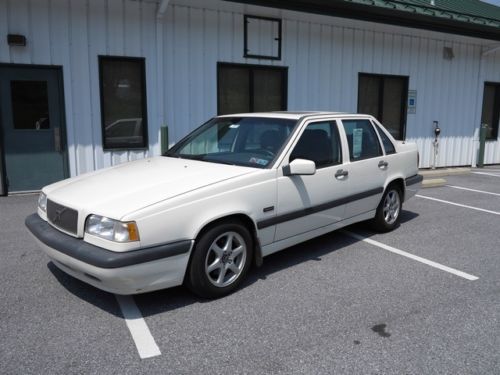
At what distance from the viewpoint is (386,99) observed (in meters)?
11.8

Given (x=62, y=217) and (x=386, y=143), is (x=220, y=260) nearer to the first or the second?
(x=62, y=217)

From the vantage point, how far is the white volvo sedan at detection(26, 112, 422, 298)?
336cm

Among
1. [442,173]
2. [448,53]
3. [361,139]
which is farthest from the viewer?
[448,53]

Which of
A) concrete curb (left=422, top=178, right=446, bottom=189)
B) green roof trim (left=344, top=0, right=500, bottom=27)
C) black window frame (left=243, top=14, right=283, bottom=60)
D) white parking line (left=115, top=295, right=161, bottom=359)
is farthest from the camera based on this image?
green roof trim (left=344, top=0, right=500, bottom=27)

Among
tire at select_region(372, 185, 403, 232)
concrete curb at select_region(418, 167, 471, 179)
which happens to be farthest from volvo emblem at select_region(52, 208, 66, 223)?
concrete curb at select_region(418, 167, 471, 179)

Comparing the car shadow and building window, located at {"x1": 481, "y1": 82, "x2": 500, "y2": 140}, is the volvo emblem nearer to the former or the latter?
the car shadow

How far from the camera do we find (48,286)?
4109 mm

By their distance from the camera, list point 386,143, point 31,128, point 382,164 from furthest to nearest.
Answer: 1. point 31,128
2. point 386,143
3. point 382,164

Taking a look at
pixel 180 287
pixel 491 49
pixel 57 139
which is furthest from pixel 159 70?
pixel 491 49

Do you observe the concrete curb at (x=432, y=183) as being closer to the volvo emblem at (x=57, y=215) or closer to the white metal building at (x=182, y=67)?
the white metal building at (x=182, y=67)

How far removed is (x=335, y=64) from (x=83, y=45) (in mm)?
5687

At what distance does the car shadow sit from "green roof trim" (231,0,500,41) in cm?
513

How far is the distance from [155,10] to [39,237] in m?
5.72

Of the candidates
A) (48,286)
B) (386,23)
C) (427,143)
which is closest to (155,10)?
(386,23)
